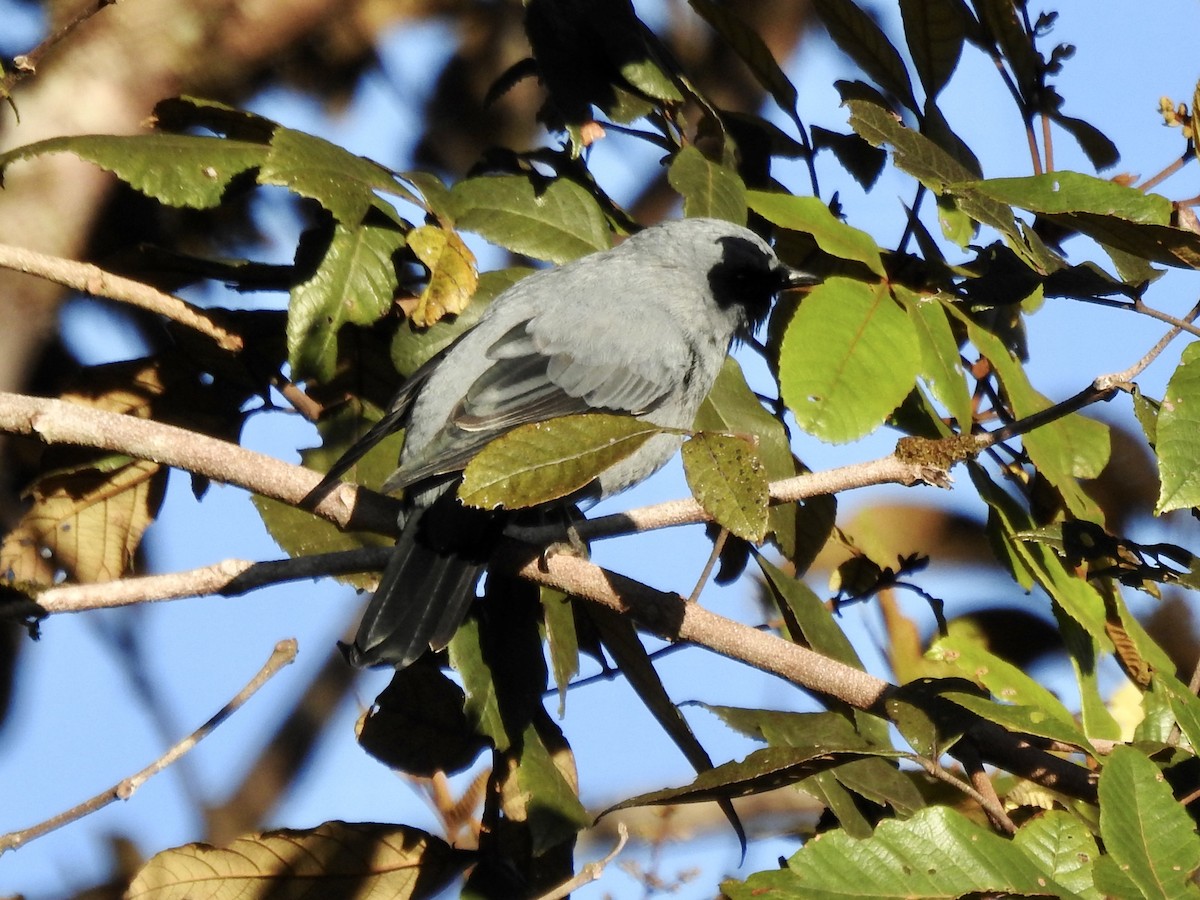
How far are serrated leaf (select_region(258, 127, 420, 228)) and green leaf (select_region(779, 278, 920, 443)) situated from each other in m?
1.06

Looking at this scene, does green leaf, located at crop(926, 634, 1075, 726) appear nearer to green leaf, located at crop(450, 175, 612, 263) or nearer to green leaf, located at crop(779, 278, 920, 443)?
green leaf, located at crop(779, 278, 920, 443)

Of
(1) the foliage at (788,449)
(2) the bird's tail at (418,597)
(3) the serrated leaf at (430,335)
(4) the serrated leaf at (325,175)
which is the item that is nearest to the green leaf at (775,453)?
(1) the foliage at (788,449)

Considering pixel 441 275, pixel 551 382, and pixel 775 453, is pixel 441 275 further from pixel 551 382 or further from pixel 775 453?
pixel 775 453

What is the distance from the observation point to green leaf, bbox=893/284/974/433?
9.74 feet

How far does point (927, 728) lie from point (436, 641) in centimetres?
110

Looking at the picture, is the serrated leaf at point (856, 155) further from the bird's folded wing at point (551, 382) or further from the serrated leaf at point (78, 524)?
the serrated leaf at point (78, 524)

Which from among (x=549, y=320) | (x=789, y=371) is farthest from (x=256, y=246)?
(x=789, y=371)

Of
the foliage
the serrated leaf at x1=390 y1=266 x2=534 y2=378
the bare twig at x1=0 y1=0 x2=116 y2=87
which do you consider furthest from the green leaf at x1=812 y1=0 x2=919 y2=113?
the bare twig at x1=0 y1=0 x2=116 y2=87

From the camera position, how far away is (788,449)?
3.24m

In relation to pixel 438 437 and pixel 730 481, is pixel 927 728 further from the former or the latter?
pixel 438 437

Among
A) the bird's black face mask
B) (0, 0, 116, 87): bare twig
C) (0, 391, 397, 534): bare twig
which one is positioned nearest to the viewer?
(0, 391, 397, 534): bare twig

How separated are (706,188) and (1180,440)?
152cm

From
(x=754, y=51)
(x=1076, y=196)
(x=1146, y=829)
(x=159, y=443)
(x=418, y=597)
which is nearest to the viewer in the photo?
(x=1146, y=829)

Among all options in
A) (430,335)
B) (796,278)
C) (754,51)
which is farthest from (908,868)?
Result: (754,51)
